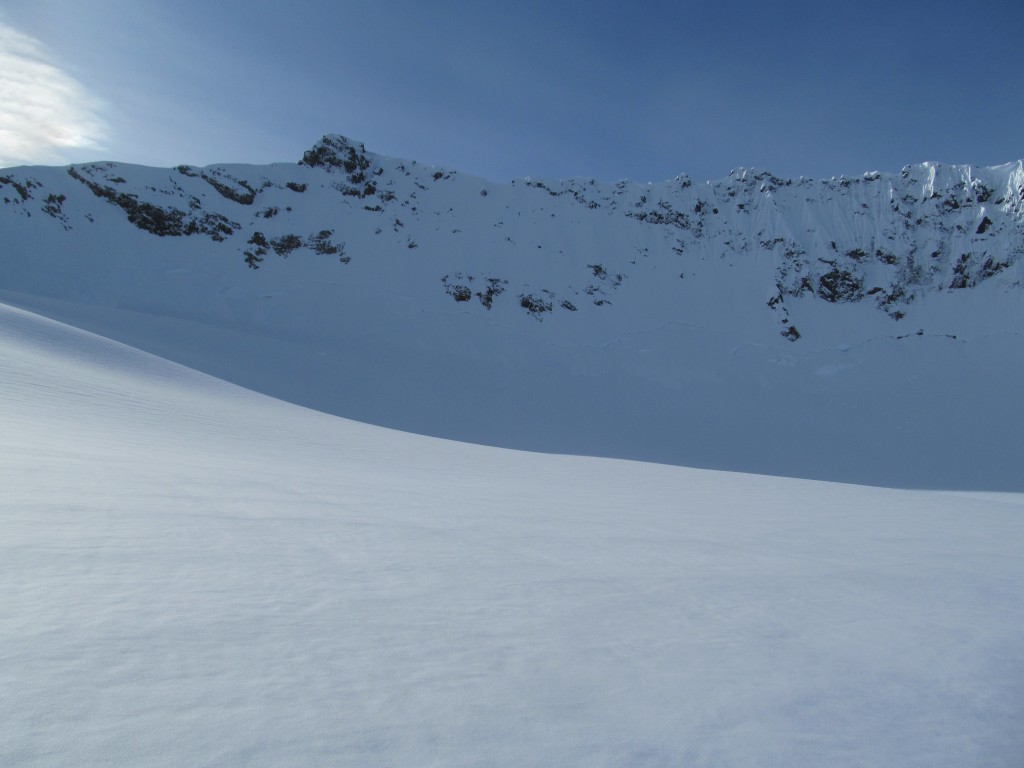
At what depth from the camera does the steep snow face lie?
26.0 meters

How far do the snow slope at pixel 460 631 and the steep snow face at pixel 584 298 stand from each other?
53.7 feet

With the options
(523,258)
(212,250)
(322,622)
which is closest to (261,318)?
(212,250)

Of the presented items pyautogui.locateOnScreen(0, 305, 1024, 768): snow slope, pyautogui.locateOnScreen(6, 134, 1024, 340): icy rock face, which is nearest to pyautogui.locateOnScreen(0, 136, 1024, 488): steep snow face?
pyautogui.locateOnScreen(6, 134, 1024, 340): icy rock face

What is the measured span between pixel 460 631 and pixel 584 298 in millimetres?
42417

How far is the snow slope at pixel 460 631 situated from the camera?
76.3 inches

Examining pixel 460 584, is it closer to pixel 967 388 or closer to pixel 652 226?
pixel 967 388

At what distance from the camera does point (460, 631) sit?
2.85 m

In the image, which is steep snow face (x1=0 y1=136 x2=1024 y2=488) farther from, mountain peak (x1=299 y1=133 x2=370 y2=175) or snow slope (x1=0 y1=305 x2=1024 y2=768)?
snow slope (x1=0 y1=305 x2=1024 y2=768)

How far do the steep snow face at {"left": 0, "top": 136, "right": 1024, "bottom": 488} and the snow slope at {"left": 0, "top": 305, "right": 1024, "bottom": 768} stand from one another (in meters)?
16.4

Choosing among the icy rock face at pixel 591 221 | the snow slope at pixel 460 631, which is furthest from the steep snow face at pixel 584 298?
the snow slope at pixel 460 631

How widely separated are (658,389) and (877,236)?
32540mm

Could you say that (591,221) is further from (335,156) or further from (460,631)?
(460,631)

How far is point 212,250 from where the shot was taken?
42.0 m

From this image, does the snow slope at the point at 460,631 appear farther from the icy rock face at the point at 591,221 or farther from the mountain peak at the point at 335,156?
the mountain peak at the point at 335,156
